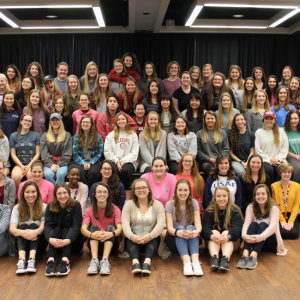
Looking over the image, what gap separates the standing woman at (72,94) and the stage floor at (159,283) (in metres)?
2.43

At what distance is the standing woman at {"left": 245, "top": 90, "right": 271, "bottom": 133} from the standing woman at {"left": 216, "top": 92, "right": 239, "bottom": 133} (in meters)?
0.33

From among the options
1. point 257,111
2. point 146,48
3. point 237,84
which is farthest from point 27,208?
point 146,48

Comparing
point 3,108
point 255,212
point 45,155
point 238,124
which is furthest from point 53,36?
point 255,212

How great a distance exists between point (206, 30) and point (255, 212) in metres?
5.72

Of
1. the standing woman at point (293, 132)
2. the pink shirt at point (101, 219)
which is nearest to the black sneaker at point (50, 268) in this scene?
the pink shirt at point (101, 219)

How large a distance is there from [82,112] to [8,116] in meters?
0.96

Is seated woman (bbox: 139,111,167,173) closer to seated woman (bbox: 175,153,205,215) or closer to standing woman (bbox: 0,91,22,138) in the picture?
seated woman (bbox: 175,153,205,215)

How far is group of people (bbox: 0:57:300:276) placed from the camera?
348 cm

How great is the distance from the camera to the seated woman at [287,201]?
405 cm

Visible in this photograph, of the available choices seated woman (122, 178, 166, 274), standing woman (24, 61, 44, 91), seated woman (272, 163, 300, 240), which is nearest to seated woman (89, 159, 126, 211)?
seated woman (122, 178, 166, 274)

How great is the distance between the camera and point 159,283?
305 centimetres

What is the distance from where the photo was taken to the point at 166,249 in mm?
3785

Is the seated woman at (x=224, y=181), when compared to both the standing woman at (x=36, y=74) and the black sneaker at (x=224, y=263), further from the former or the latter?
the standing woman at (x=36, y=74)

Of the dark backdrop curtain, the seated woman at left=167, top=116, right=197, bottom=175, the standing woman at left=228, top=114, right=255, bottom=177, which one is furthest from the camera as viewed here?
the dark backdrop curtain
